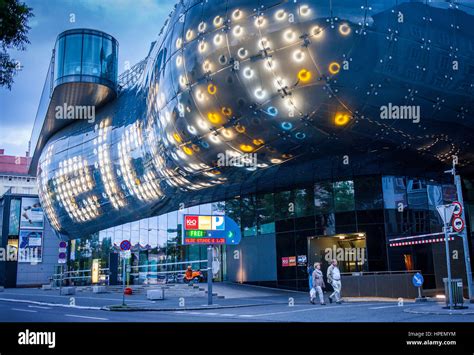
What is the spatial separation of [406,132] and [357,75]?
160 inches

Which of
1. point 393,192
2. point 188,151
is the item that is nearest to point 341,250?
point 393,192

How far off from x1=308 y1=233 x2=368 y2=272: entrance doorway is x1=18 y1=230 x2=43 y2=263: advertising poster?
39.4 m

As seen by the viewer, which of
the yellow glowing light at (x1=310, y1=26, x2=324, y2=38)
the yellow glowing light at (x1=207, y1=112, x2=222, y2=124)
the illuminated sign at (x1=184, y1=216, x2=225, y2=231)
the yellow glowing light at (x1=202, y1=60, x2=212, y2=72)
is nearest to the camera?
the yellow glowing light at (x1=310, y1=26, x2=324, y2=38)

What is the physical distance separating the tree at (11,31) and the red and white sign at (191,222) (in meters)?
10.7

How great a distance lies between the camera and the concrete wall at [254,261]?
99.0 feet

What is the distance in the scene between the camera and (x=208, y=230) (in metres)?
21.0

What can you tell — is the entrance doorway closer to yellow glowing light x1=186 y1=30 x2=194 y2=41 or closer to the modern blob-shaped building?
the modern blob-shaped building

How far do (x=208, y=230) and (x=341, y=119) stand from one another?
7127 millimetres

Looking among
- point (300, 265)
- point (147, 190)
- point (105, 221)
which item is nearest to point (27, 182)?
point (105, 221)

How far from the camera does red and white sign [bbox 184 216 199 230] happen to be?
67.0ft

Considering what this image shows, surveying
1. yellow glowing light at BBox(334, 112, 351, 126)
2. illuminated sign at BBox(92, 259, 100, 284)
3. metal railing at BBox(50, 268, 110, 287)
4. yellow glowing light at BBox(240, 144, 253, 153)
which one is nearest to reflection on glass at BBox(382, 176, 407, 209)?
yellow glowing light at BBox(334, 112, 351, 126)

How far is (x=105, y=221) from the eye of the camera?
43.1m

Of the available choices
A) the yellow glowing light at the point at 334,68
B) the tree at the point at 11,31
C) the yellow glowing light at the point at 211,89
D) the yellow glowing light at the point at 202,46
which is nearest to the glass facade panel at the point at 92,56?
the yellow glowing light at the point at 202,46

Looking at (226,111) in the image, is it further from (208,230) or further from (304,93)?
(208,230)
